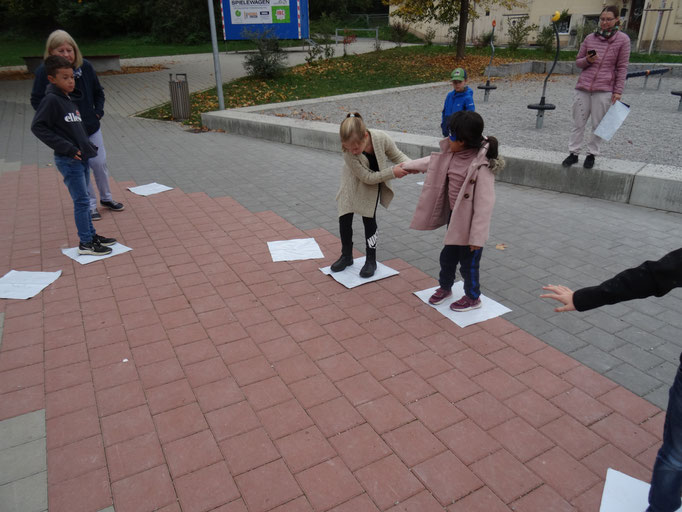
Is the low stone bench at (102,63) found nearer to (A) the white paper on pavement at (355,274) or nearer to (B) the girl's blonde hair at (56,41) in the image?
(B) the girl's blonde hair at (56,41)

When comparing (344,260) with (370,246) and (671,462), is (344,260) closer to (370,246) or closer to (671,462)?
(370,246)

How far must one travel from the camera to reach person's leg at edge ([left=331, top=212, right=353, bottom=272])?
4.59 metres

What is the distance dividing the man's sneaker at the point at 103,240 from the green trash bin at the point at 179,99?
343 inches

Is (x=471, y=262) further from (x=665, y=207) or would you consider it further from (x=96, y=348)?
(x=665, y=207)

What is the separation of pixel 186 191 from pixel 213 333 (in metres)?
4.03

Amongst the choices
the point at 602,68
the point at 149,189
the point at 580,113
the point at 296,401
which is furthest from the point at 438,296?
the point at 149,189

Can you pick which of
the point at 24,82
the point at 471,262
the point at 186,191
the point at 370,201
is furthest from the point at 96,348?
the point at 24,82

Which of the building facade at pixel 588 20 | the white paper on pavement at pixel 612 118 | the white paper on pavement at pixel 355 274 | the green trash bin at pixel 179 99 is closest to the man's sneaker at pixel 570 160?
the white paper on pavement at pixel 612 118

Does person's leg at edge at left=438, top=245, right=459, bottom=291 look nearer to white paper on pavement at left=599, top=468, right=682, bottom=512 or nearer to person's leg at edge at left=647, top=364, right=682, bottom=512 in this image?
white paper on pavement at left=599, top=468, right=682, bottom=512

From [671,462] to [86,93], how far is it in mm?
6086

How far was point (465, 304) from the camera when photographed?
13.3 ft

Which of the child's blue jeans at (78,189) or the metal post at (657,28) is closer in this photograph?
the child's blue jeans at (78,189)

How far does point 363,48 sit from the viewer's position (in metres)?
28.9

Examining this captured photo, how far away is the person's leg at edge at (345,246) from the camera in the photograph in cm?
459
